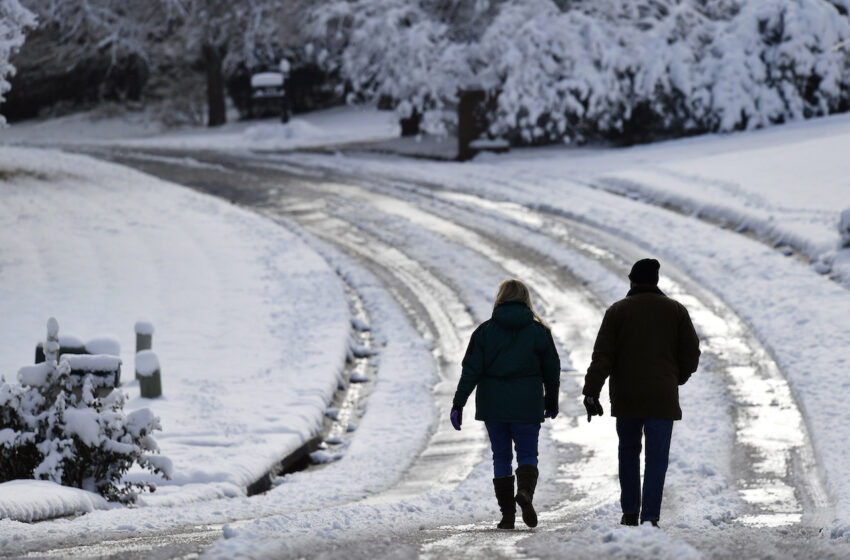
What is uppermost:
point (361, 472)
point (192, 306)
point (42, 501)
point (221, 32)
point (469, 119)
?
point (221, 32)

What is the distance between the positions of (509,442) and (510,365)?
511 millimetres

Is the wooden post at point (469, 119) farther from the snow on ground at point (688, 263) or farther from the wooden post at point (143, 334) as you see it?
the wooden post at point (143, 334)

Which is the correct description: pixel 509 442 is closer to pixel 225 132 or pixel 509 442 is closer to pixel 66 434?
pixel 66 434

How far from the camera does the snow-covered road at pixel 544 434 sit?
Answer: 20.5 feet

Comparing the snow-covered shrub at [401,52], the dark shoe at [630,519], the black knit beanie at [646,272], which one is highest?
the snow-covered shrub at [401,52]

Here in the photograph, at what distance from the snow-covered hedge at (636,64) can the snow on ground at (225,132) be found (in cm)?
533

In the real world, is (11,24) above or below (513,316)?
above

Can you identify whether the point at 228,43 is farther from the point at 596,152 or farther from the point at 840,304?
the point at 840,304

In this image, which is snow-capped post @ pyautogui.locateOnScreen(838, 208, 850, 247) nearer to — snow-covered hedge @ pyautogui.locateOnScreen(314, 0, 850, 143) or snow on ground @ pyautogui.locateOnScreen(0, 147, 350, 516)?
snow on ground @ pyautogui.locateOnScreen(0, 147, 350, 516)

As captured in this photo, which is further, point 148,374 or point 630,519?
point 148,374

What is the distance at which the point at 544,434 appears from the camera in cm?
1112

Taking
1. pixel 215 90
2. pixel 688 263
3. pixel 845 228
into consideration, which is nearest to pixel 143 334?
pixel 688 263

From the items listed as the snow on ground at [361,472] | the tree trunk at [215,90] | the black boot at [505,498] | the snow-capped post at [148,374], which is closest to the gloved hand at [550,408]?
the black boot at [505,498]

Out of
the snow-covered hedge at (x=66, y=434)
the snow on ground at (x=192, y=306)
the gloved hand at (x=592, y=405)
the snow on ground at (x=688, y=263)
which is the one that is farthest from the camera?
the snow on ground at (x=192, y=306)
